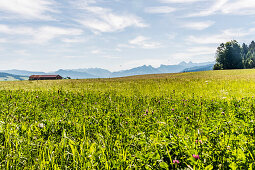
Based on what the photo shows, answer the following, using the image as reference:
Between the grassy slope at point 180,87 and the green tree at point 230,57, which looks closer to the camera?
the grassy slope at point 180,87

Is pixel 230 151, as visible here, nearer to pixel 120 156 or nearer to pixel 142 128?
pixel 120 156

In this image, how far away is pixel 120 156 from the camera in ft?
10.2

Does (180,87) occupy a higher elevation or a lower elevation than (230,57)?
lower

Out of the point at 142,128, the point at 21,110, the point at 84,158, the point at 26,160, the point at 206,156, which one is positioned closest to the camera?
the point at 206,156

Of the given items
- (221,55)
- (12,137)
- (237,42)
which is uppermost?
(237,42)

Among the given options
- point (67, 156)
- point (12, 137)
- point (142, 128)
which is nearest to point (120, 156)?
point (67, 156)

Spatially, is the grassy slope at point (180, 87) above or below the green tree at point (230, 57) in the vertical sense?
below

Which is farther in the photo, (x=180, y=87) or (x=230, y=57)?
(x=230, y=57)

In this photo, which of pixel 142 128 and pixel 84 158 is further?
pixel 142 128

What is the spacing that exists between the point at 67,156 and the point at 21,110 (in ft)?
15.6

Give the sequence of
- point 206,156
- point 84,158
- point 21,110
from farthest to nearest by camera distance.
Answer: point 21,110, point 84,158, point 206,156

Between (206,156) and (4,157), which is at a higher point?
(206,156)

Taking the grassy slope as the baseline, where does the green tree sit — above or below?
above

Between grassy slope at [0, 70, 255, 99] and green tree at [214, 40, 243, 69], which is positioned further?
green tree at [214, 40, 243, 69]
